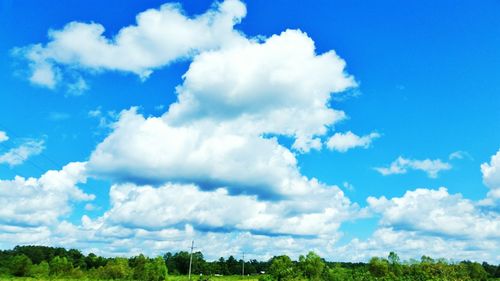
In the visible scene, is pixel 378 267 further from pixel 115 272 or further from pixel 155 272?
pixel 115 272

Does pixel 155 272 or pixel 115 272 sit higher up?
pixel 115 272

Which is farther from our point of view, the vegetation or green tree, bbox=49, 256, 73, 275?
green tree, bbox=49, 256, 73, 275

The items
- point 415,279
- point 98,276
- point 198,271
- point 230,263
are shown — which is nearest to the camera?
point 415,279

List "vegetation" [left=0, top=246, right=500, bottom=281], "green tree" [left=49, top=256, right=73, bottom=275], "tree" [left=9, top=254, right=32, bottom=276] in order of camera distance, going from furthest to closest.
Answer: "green tree" [left=49, top=256, right=73, bottom=275] < "tree" [left=9, top=254, right=32, bottom=276] < "vegetation" [left=0, top=246, right=500, bottom=281]

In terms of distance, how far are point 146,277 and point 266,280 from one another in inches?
1344

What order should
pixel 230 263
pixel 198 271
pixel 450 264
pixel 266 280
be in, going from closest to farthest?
pixel 266 280 → pixel 450 264 → pixel 198 271 → pixel 230 263

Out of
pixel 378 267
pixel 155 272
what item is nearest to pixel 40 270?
pixel 155 272

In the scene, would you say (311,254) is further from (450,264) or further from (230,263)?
(230,263)

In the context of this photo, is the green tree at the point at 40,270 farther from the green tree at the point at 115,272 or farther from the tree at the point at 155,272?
the tree at the point at 155,272

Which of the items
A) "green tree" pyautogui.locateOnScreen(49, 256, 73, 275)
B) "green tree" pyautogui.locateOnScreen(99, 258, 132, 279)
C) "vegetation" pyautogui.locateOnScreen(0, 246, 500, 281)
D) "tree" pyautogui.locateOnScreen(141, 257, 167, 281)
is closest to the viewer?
"vegetation" pyautogui.locateOnScreen(0, 246, 500, 281)

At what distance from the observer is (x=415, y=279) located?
284 ft

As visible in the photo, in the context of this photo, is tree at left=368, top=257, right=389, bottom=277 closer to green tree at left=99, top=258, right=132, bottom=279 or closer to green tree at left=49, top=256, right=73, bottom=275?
green tree at left=99, top=258, right=132, bottom=279

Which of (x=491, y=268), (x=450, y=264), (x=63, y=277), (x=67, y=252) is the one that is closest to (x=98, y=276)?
(x=63, y=277)

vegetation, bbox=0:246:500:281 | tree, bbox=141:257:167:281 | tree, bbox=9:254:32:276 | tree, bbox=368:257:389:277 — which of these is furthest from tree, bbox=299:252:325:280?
tree, bbox=9:254:32:276
